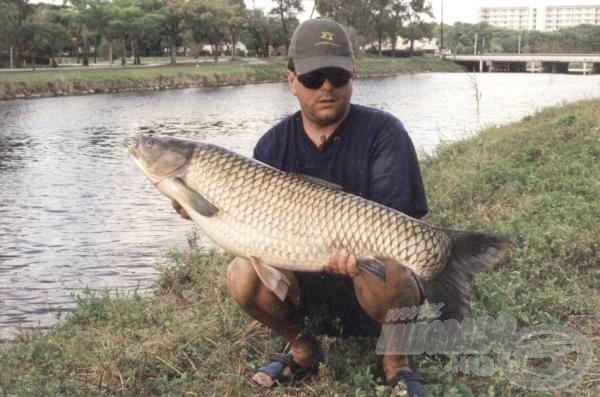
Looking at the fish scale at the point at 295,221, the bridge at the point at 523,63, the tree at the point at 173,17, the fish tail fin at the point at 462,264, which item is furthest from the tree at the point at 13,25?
the bridge at the point at 523,63

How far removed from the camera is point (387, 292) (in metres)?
3.22

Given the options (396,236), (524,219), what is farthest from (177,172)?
(524,219)

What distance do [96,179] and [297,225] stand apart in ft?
41.5

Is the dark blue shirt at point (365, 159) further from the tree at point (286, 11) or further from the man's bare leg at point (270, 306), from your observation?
the tree at point (286, 11)

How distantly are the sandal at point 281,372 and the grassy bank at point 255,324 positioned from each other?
57 mm

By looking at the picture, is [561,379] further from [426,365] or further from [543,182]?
Result: [543,182]

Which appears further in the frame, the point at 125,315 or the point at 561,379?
the point at 125,315

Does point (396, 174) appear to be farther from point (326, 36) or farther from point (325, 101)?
point (326, 36)

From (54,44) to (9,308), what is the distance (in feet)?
163

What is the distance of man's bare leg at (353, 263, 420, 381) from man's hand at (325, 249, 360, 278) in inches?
5.6

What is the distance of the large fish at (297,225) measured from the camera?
2986 millimetres

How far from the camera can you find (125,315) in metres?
4.97

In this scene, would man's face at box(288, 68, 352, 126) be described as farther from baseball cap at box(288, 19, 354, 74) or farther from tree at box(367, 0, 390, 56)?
tree at box(367, 0, 390, 56)

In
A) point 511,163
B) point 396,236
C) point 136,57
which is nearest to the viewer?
point 396,236
